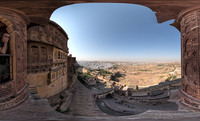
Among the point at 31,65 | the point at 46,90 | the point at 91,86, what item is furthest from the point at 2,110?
the point at 91,86

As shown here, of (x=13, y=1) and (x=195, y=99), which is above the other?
(x=13, y=1)

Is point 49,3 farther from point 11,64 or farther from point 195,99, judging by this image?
point 195,99

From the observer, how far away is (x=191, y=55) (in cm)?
349

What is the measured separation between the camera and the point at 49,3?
2812 mm

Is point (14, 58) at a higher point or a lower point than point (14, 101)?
higher

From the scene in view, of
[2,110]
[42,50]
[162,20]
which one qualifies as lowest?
[2,110]

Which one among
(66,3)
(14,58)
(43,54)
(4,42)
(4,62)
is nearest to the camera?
(66,3)

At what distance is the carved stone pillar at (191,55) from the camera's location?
3.30 m

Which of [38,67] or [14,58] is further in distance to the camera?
[38,67]

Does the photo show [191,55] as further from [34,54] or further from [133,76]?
[133,76]

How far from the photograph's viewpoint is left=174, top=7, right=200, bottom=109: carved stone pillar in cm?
330

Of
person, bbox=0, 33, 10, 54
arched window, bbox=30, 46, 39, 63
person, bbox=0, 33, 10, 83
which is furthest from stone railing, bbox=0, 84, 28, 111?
arched window, bbox=30, 46, 39, 63

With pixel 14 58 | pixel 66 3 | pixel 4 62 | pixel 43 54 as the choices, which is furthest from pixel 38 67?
pixel 66 3

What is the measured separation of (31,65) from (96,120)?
8425 millimetres
